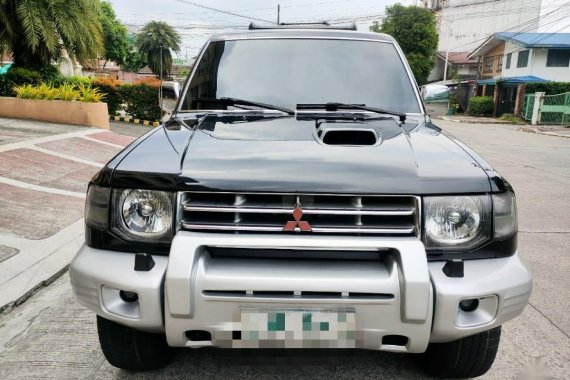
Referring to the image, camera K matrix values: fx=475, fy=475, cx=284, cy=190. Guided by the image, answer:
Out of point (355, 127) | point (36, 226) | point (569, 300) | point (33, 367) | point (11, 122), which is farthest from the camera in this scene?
point (11, 122)

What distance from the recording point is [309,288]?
1763 millimetres

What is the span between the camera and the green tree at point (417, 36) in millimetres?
46906

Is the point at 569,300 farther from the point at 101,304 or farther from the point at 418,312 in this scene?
the point at 101,304

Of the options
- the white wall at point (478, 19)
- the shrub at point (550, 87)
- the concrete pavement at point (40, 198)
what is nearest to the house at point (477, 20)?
the white wall at point (478, 19)

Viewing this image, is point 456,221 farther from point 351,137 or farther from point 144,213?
point 144,213

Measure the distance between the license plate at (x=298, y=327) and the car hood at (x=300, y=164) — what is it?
472 millimetres

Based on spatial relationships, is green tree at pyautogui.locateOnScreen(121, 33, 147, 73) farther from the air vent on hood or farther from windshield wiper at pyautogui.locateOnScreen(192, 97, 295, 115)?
the air vent on hood

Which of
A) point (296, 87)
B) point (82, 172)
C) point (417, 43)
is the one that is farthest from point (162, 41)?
point (296, 87)

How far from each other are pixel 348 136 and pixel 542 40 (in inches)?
1525

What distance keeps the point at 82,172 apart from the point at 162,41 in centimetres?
5220

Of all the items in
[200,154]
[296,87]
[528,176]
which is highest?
[296,87]

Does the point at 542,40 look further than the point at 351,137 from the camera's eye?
Yes

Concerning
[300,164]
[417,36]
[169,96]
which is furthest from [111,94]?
[417,36]

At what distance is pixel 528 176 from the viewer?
30.5 feet
